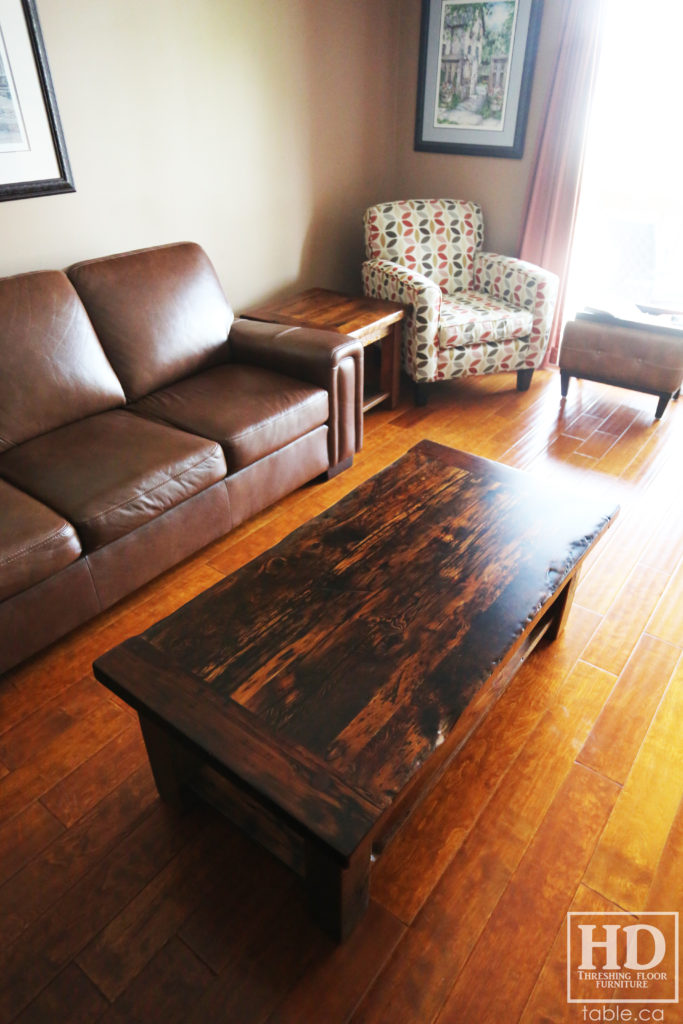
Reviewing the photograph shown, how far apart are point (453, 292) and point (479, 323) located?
55cm

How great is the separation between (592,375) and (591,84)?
1.39m

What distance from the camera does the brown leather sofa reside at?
5.91ft

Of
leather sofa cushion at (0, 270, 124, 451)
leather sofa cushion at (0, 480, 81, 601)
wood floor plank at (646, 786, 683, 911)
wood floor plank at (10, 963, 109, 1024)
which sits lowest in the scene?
wood floor plank at (646, 786, 683, 911)

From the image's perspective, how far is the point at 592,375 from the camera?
3.20 meters

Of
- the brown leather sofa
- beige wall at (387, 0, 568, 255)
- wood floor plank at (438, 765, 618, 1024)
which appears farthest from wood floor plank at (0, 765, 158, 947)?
beige wall at (387, 0, 568, 255)

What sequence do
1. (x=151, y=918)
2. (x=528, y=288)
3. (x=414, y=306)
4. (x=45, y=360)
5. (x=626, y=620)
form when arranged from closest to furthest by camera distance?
(x=151, y=918)
(x=626, y=620)
(x=45, y=360)
(x=414, y=306)
(x=528, y=288)

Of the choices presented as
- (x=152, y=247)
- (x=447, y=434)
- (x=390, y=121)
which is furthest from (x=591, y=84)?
(x=152, y=247)

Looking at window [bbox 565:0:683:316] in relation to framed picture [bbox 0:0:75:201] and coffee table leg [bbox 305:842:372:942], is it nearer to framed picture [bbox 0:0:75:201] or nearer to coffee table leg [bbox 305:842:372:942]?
framed picture [bbox 0:0:75:201]

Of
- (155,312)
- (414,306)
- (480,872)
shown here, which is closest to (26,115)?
(155,312)

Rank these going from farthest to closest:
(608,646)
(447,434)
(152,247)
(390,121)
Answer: (390,121)
(447,434)
(152,247)
(608,646)

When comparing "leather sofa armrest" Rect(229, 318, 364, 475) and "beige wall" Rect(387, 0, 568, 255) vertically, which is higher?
"beige wall" Rect(387, 0, 568, 255)

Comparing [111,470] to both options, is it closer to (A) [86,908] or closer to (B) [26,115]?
(A) [86,908]

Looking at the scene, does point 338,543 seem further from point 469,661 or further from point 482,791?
point 482,791

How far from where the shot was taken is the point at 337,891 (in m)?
1.15
